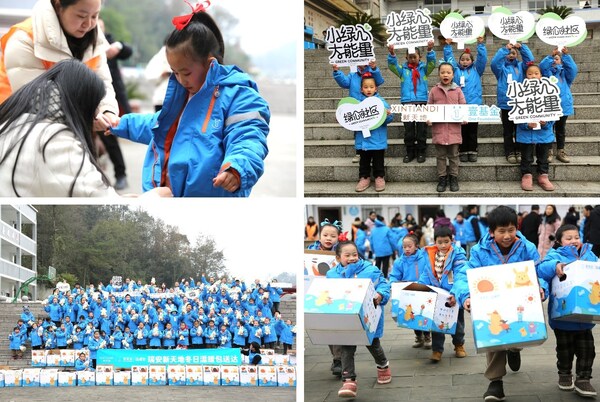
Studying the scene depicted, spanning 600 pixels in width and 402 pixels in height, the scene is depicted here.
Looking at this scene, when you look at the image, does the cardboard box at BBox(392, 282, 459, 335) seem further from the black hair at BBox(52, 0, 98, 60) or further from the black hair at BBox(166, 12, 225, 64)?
the black hair at BBox(52, 0, 98, 60)

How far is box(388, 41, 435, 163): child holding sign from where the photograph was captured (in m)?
5.86

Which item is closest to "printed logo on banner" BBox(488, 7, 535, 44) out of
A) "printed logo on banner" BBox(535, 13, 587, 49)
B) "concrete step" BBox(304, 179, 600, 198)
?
"printed logo on banner" BBox(535, 13, 587, 49)

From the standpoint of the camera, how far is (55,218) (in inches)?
158

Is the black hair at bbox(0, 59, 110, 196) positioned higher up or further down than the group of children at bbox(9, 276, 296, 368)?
higher up

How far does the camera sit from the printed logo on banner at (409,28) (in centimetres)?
552

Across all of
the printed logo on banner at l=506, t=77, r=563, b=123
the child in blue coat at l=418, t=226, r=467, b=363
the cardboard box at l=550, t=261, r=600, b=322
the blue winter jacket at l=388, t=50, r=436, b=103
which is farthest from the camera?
the blue winter jacket at l=388, t=50, r=436, b=103

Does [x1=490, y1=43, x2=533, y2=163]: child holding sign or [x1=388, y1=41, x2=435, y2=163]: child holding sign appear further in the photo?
[x1=388, y1=41, x2=435, y2=163]: child holding sign

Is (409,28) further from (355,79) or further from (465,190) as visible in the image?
(465,190)

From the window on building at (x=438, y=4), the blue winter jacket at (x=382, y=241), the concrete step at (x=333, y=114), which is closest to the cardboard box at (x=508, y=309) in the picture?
the concrete step at (x=333, y=114)

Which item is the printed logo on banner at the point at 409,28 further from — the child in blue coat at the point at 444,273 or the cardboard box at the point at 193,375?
the cardboard box at the point at 193,375

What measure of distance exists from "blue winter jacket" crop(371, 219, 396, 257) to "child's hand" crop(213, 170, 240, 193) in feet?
20.6

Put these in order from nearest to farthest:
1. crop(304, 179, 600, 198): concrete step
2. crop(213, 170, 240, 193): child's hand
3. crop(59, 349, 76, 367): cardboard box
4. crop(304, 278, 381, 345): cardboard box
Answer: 1. crop(213, 170, 240, 193): child's hand
2. crop(304, 278, 381, 345): cardboard box
3. crop(59, 349, 76, 367): cardboard box
4. crop(304, 179, 600, 198): concrete step

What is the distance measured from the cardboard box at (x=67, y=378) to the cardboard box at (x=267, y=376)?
1.14m

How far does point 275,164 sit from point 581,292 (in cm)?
247
